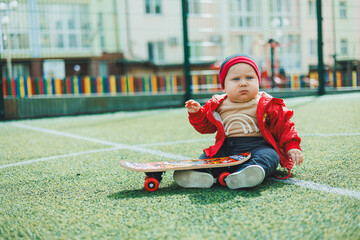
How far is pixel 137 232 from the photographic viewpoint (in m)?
1.48

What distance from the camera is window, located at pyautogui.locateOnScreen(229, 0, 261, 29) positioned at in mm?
21734

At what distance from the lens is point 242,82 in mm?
2309

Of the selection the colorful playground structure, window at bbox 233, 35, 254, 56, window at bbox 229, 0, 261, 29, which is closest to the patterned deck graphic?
the colorful playground structure

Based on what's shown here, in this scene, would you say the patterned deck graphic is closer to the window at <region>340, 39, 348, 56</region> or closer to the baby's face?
the baby's face

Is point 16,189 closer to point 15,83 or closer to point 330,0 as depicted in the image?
point 15,83

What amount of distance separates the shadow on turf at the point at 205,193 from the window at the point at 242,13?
20.7 metres

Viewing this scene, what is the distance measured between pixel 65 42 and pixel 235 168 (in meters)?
15.7

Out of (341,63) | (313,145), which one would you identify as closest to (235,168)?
(313,145)

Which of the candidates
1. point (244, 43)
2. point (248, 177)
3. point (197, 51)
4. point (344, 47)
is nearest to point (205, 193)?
point (248, 177)

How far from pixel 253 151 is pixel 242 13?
20.8 m

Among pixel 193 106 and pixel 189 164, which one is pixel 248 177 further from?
pixel 193 106

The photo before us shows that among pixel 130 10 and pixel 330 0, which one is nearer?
pixel 330 0

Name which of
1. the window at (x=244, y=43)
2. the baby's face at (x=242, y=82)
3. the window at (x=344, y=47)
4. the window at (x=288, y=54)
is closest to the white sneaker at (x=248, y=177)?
the baby's face at (x=242, y=82)

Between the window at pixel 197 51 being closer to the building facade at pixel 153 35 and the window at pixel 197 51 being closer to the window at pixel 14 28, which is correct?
the building facade at pixel 153 35
